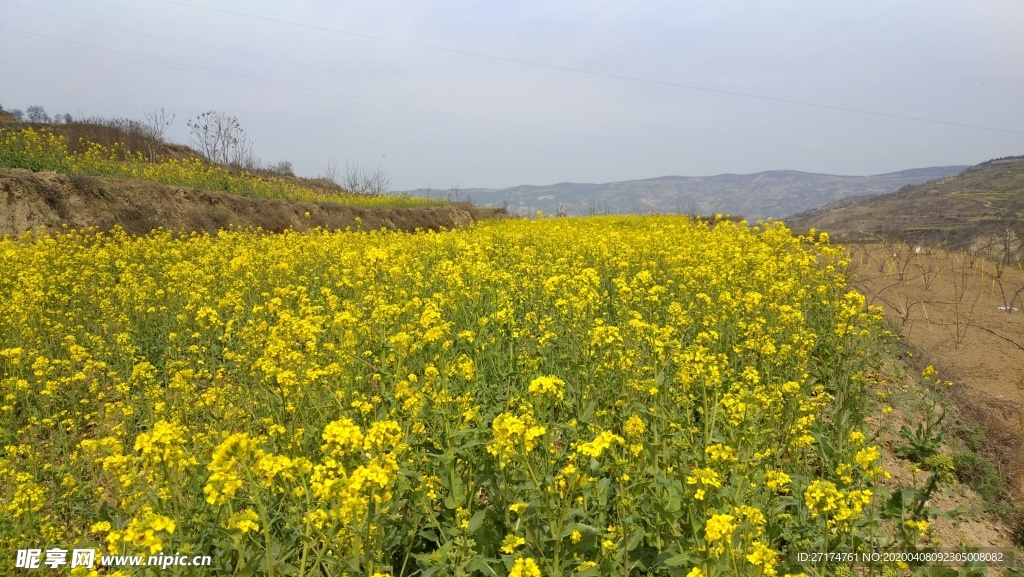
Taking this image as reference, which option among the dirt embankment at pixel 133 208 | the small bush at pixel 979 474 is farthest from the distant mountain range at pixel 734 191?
the small bush at pixel 979 474

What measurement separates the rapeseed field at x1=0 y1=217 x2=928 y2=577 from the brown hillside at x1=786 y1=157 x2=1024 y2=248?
44.7ft

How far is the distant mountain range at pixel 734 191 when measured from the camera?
117 meters

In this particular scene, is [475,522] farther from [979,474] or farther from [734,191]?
[734,191]

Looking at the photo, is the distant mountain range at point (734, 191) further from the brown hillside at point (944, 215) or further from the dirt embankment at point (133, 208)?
the dirt embankment at point (133, 208)

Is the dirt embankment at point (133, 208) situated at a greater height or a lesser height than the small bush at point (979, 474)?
greater

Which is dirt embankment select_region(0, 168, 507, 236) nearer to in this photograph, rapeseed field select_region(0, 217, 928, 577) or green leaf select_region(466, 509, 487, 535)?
rapeseed field select_region(0, 217, 928, 577)

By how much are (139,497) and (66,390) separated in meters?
3.30

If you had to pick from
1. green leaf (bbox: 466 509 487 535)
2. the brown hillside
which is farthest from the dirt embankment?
the brown hillside

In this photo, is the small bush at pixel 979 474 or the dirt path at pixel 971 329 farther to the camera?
the dirt path at pixel 971 329

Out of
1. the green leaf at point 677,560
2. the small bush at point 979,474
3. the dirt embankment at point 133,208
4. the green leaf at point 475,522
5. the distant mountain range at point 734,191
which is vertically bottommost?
the small bush at point 979,474

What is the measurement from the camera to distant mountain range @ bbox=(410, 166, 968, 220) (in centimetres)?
11688

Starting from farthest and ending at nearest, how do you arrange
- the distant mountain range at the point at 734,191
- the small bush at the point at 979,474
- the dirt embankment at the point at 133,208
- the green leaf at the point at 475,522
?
the distant mountain range at the point at 734,191 < the dirt embankment at the point at 133,208 < the small bush at the point at 979,474 < the green leaf at the point at 475,522

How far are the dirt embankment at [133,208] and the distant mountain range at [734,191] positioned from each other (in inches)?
3317

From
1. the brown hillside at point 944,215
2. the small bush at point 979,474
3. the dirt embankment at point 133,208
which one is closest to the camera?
the small bush at point 979,474
